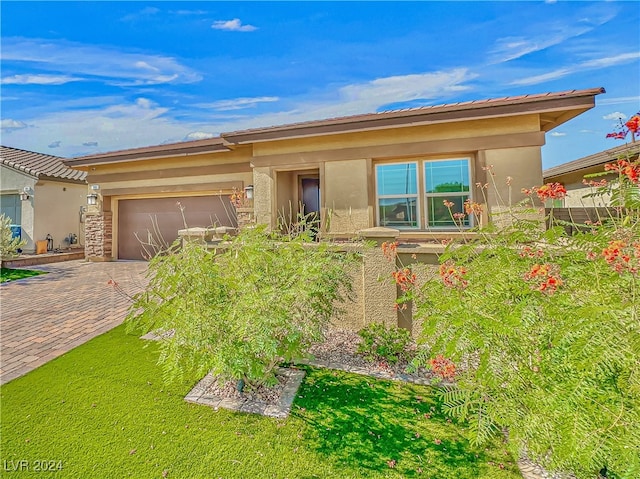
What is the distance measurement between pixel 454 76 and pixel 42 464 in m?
15.3

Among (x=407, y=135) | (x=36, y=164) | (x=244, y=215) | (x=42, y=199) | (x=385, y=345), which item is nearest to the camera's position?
(x=385, y=345)

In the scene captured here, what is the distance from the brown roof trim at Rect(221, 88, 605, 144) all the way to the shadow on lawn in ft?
23.5

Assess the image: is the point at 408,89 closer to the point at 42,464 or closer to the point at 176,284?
the point at 176,284

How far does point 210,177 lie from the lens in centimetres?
1202

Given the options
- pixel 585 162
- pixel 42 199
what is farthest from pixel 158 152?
pixel 585 162

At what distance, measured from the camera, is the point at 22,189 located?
15.5 metres

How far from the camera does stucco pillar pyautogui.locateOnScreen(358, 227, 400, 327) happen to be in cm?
531

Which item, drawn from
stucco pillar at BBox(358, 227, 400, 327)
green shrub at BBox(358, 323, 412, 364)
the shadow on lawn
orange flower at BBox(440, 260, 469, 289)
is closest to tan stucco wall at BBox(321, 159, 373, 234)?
stucco pillar at BBox(358, 227, 400, 327)

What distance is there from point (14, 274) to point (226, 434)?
13.8m

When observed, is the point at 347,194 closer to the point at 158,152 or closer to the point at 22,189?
the point at 158,152

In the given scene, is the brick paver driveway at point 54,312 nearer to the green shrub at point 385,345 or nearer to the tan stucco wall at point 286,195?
the green shrub at point 385,345

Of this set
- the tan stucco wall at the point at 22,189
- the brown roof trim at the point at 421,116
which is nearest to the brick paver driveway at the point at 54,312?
the brown roof trim at the point at 421,116

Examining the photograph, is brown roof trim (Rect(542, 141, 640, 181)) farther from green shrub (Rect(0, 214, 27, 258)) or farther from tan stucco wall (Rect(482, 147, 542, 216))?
green shrub (Rect(0, 214, 27, 258))

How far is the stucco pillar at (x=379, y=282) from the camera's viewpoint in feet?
17.4
